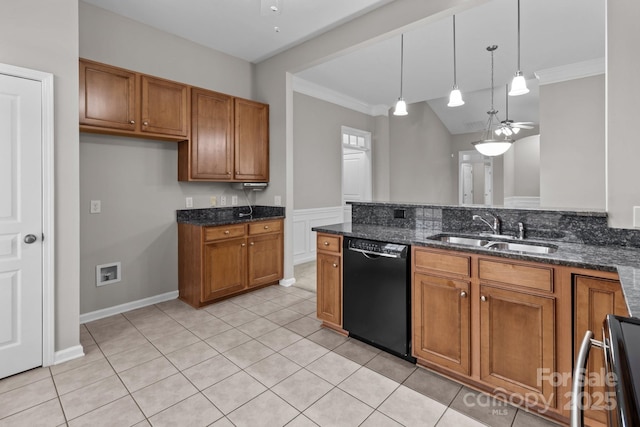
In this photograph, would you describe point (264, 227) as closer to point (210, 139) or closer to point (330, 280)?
point (210, 139)

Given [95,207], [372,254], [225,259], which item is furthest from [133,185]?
[372,254]

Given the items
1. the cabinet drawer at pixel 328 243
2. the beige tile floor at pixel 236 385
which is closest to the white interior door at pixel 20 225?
the beige tile floor at pixel 236 385

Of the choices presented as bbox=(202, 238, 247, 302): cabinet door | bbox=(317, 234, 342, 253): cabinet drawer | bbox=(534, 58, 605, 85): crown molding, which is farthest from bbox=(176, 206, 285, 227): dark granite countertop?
bbox=(534, 58, 605, 85): crown molding

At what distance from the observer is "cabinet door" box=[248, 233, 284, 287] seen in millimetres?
3822

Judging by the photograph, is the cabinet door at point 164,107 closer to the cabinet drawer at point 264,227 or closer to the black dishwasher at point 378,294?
the cabinet drawer at point 264,227

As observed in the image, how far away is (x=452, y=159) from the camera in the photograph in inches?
350

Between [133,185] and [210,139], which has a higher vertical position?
[210,139]

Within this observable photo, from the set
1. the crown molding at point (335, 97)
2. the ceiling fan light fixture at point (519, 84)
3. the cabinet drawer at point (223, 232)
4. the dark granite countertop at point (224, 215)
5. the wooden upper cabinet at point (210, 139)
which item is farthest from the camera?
the crown molding at point (335, 97)

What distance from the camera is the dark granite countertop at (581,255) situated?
1236 millimetres

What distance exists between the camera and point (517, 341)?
1.79 metres

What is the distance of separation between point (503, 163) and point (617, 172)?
6.84m

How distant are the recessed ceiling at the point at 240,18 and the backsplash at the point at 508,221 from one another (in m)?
1.88

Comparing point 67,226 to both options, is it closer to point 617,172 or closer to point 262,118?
point 262,118

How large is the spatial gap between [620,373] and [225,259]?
3.34m
